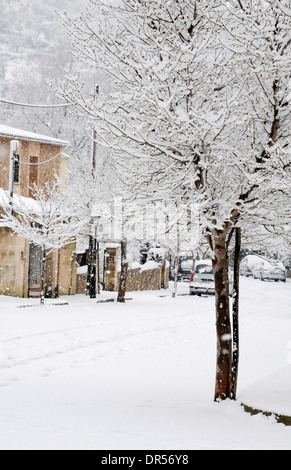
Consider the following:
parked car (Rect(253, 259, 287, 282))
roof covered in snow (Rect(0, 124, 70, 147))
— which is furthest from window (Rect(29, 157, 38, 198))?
parked car (Rect(253, 259, 287, 282))

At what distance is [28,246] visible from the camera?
21234mm

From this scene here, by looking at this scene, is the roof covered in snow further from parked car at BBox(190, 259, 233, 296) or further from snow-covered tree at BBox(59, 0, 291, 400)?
snow-covered tree at BBox(59, 0, 291, 400)

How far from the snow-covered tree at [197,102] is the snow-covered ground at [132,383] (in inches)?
38.3

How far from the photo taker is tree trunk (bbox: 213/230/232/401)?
267 inches

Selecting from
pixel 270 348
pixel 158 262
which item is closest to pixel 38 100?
pixel 158 262

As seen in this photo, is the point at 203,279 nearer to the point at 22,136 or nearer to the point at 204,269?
the point at 204,269

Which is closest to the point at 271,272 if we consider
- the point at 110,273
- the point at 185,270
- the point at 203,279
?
the point at 185,270

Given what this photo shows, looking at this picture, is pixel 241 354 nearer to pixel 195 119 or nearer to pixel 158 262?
pixel 195 119

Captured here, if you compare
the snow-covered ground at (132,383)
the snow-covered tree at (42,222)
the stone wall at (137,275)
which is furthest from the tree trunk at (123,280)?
the snow-covered ground at (132,383)

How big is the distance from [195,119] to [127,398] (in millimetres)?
3907

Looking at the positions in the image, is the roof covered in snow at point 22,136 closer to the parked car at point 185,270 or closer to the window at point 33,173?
the window at point 33,173

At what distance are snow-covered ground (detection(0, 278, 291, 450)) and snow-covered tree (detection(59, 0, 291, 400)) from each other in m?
0.97

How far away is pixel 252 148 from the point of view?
667 centimetres

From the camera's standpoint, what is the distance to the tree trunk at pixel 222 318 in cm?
679
